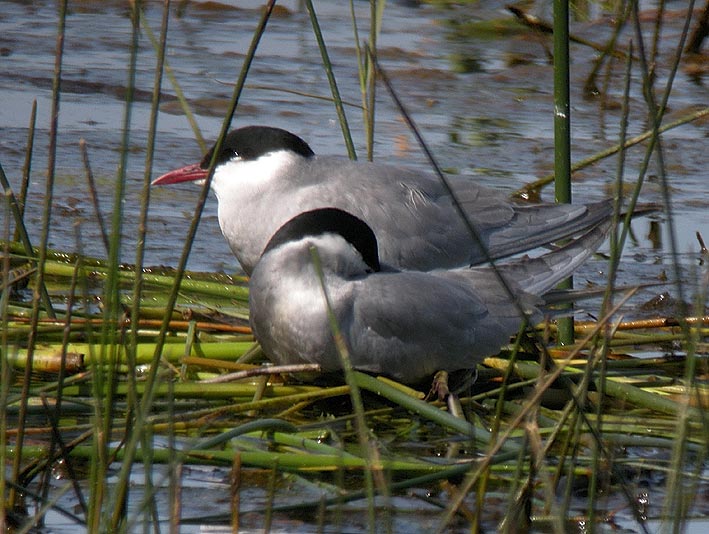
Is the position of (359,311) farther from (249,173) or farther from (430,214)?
(249,173)

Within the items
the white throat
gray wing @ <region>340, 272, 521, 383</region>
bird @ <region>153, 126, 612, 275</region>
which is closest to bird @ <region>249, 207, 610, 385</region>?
gray wing @ <region>340, 272, 521, 383</region>

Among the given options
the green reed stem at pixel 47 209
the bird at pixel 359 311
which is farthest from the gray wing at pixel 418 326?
the green reed stem at pixel 47 209

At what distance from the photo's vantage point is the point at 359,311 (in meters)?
3.66

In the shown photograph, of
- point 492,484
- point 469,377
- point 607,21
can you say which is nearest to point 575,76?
point 607,21

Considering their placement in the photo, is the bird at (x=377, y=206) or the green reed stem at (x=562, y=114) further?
the bird at (x=377, y=206)

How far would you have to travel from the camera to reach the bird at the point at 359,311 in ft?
11.8

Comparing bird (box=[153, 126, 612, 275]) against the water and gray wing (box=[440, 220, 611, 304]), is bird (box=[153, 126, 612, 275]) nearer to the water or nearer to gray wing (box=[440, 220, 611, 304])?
gray wing (box=[440, 220, 611, 304])

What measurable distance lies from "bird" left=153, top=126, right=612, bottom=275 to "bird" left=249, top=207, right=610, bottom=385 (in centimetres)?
63

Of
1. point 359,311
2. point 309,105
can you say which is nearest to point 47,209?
point 359,311

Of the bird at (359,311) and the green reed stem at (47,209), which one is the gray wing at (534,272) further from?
the green reed stem at (47,209)

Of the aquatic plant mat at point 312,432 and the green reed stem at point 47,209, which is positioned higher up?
the green reed stem at point 47,209

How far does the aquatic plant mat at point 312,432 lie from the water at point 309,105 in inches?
51.6

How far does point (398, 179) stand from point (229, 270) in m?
0.86

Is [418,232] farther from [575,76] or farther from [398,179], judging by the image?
[575,76]
